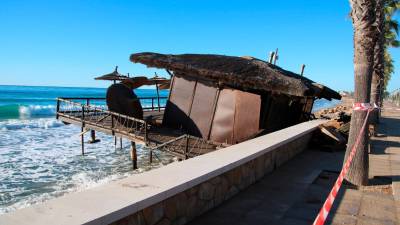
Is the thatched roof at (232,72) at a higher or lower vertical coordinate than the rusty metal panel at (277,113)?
higher

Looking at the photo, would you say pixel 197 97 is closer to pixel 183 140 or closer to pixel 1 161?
pixel 183 140

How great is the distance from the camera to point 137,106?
51.4 ft

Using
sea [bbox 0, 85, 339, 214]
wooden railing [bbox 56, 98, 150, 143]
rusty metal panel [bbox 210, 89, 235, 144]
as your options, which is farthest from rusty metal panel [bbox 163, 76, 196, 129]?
sea [bbox 0, 85, 339, 214]

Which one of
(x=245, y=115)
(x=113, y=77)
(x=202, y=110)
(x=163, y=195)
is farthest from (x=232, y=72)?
(x=163, y=195)

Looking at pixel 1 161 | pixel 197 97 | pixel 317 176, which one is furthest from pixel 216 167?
pixel 1 161

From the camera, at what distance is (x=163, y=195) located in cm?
367

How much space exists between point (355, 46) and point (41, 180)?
11.3 m

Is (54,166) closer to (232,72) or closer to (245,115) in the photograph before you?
(245,115)

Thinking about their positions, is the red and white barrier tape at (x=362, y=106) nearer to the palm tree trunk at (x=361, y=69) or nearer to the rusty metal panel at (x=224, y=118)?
the palm tree trunk at (x=361, y=69)

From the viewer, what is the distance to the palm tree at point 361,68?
21.1ft

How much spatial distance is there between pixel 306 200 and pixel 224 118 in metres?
8.06

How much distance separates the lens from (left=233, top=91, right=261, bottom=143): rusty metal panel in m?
13.1

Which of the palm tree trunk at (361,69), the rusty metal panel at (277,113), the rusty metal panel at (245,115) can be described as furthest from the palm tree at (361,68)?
the rusty metal panel at (277,113)

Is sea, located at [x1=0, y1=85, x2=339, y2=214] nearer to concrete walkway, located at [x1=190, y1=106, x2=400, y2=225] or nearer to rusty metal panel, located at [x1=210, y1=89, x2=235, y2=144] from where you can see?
rusty metal panel, located at [x1=210, y1=89, x2=235, y2=144]
